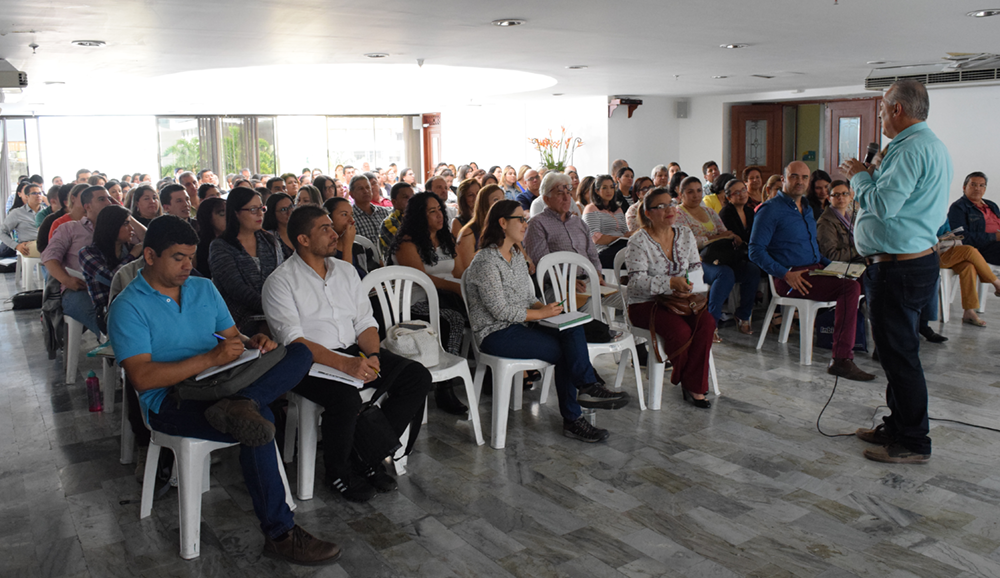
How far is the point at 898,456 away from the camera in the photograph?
3.18 metres

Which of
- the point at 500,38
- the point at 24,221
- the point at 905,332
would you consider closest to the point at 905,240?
the point at 905,332

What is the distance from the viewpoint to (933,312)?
5281 millimetres

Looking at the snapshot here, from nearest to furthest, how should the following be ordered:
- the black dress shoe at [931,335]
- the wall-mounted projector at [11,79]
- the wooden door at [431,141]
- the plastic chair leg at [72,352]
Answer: the plastic chair leg at [72,352], the black dress shoe at [931,335], the wall-mounted projector at [11,79], the wooden door at [431,141]

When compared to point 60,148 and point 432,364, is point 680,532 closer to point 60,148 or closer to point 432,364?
point 432,364

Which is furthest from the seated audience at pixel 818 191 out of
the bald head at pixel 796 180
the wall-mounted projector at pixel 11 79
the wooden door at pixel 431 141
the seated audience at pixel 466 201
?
the wooden door at pixel 431 141

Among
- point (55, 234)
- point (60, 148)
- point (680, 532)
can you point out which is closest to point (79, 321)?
point (55, 234)

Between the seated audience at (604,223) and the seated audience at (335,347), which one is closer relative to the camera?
the seated audience at (335,347)

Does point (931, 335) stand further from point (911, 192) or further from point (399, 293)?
point (399, 293)

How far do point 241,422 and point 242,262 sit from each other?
1402mm

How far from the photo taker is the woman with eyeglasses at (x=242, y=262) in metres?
3.54

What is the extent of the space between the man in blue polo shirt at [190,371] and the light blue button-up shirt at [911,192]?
2.40 m

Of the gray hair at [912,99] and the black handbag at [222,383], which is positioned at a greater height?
the gray hair at [912,99]

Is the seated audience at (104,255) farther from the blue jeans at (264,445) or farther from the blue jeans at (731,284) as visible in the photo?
the blue jeans at (731,284)

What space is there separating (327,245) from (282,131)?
14.4 m
